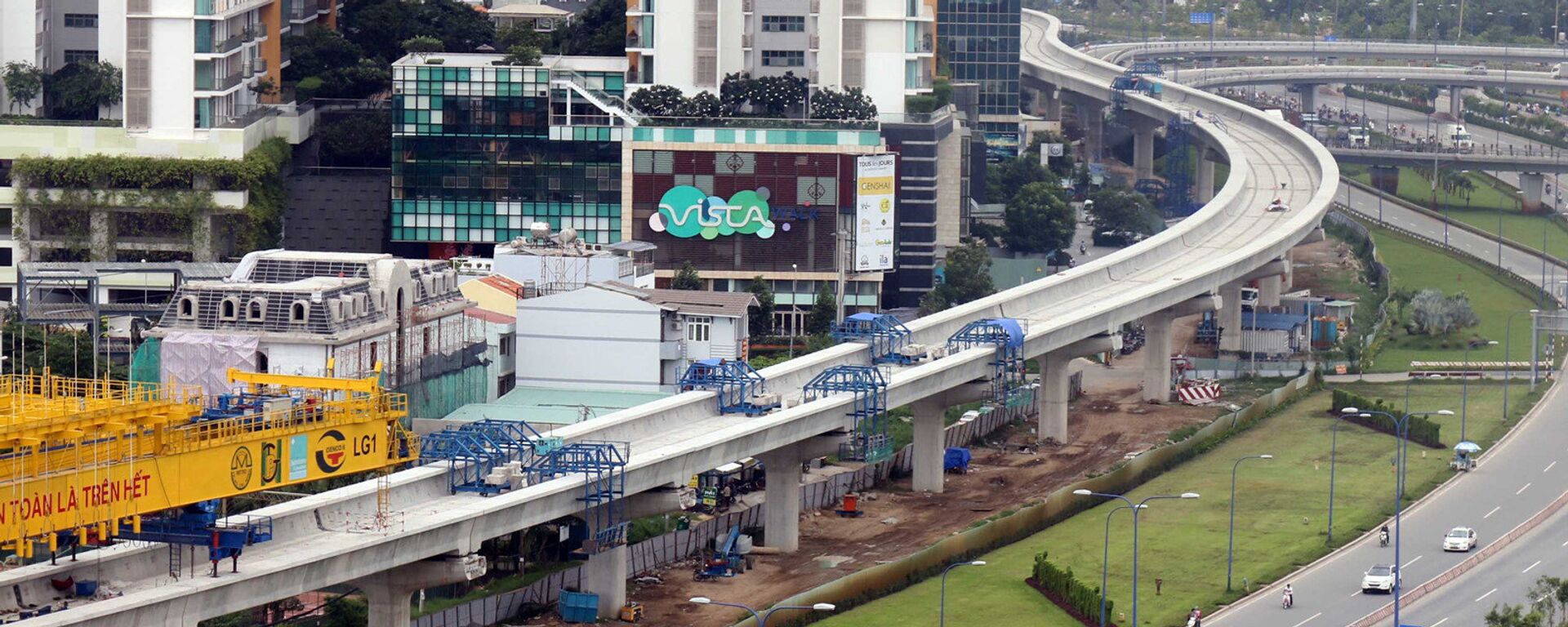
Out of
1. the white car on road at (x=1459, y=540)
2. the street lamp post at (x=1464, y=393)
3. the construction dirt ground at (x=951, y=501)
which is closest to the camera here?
the construction dirt ground at (x=951, y=501)

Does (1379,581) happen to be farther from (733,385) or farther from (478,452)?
(478,452)

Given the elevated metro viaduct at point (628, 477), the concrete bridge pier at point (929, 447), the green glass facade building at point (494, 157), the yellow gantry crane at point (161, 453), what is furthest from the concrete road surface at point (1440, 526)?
the green glass facade building at point (494, 157)

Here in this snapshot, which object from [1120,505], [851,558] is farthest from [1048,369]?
[851,558]

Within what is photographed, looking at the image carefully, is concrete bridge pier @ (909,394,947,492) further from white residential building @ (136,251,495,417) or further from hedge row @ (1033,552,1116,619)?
white residential building @ (136,251,495,417)

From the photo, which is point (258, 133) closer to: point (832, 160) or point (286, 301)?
point (832, 160)

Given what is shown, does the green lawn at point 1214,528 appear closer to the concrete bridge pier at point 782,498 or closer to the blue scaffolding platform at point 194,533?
the concrete bridge pier at point 782,498

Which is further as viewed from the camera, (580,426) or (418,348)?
(418,348)

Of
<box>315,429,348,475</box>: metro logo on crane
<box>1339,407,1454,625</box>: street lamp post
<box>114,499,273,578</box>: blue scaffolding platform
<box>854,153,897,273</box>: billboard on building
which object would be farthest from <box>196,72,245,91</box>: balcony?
<box>114,499,273,578</box>: blue scaffolding platform
